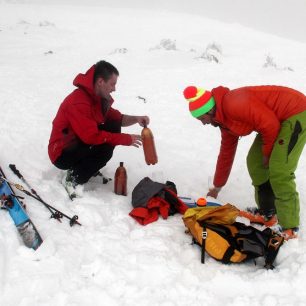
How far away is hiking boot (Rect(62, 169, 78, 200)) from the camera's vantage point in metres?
4.68

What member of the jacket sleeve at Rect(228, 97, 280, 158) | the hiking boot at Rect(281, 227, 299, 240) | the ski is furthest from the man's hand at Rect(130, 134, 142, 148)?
the hiking boot at Rect(281, 227, 299, 240)

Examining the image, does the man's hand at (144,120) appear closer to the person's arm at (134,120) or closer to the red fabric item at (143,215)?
the person's arm at (134,120)

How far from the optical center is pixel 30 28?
65.5 feet

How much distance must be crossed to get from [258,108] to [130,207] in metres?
2.08

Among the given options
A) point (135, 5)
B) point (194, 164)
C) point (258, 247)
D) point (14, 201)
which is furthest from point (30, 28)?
point (135, 5)

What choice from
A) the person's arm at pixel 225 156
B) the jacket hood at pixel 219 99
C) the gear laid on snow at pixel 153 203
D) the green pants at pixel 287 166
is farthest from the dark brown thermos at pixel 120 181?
the green pants at pixel 287 166

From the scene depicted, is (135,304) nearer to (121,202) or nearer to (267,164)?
(121,202)

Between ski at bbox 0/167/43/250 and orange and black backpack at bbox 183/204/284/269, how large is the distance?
5.38 feet

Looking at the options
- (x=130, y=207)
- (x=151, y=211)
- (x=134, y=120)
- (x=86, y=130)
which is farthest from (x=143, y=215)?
(x=134, y=120)

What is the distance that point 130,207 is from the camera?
471 centimetres

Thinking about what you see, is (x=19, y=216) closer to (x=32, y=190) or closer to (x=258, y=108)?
(x=32, y=190)

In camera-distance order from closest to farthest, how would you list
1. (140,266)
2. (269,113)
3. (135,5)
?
1. (140,266)
2. (269,113)
3. (135,5)

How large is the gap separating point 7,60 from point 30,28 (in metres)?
8.25

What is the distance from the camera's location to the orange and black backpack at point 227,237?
12.0ft
